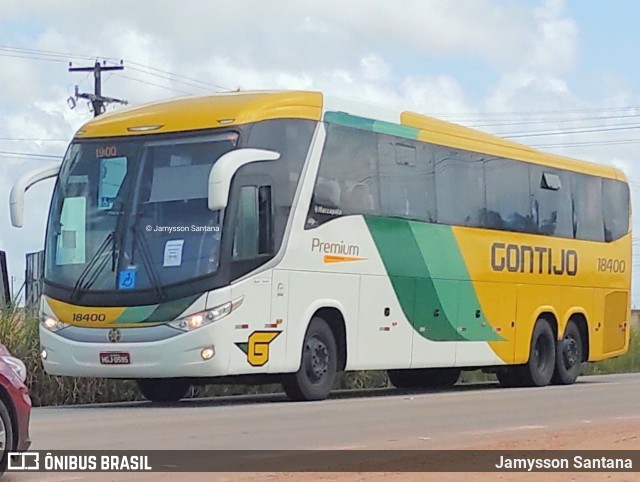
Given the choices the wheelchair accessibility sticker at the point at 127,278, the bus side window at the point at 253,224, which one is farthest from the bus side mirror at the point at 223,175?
the wheelchair accessibility sticker at the point at 127,278

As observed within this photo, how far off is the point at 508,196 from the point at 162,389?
7.08 m

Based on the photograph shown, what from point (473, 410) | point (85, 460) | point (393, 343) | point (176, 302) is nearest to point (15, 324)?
point (176, 302)

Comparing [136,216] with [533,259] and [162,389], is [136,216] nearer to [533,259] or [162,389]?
[162,389]

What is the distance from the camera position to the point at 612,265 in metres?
27.0

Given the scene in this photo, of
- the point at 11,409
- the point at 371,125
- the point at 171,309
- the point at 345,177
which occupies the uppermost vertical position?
the point at 371,125

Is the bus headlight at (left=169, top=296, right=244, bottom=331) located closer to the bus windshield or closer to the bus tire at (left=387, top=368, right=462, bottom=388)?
the bus windshield

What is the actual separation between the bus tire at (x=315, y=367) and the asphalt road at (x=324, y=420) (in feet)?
0.85

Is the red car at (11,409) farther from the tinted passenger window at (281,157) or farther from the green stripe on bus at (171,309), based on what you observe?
Result: the tinted passenger window at (281,157)

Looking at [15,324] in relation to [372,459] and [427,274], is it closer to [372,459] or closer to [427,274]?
[427,274]

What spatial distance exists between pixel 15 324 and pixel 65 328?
2905mm

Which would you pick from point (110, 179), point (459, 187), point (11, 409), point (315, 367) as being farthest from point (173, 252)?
point (11, 409)

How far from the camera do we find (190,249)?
57.3 ft

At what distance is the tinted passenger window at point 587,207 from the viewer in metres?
25.8

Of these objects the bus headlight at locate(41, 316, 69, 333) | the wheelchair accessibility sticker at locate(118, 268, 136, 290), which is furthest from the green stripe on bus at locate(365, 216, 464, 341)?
the bus headlight at locate(41, 316, 69, 333)
